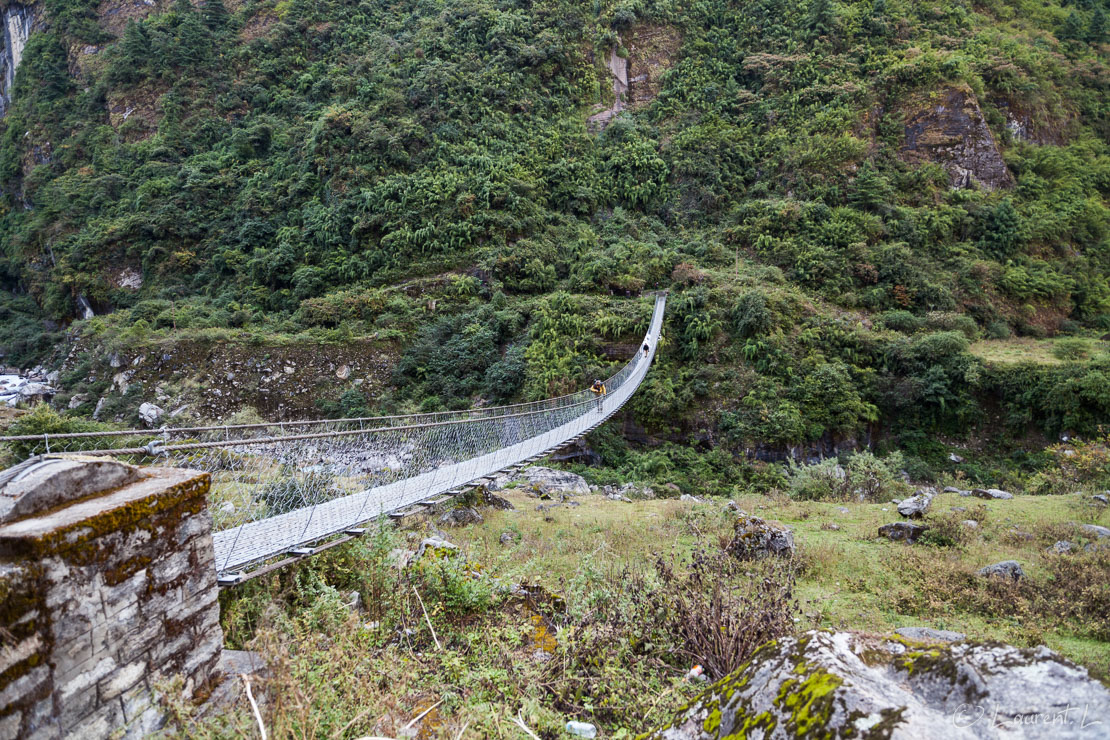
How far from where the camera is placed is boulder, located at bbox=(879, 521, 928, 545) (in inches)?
204

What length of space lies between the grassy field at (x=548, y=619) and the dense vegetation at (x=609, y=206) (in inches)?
252

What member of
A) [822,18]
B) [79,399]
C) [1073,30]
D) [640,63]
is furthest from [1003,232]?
[79,399]

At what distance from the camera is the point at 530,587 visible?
11.4ft

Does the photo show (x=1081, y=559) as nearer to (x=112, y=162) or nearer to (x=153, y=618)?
(x=153, y=618)

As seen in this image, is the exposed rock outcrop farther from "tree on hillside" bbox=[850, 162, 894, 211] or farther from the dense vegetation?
"tree on hillside" bbox=[850, 162, 894, 211]

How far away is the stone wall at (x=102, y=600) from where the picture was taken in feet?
4.67

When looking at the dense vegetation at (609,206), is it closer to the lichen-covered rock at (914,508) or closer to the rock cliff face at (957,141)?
the rock cliff face at (957,141)

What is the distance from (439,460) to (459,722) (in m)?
3.64

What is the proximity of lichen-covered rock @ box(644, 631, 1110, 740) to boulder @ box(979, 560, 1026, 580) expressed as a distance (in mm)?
3318

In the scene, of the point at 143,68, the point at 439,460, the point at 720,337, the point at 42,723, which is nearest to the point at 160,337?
the point at 439,460

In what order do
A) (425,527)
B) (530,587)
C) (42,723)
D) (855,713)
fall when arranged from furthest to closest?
(425,527), (530,587), (42,723), (855,713)

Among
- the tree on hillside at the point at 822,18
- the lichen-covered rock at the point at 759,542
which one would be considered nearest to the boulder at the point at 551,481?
the lichen-covered rock at the point at 759,542

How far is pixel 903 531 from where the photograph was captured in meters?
5.27

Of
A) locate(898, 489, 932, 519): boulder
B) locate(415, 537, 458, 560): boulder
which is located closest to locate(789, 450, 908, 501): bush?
locate(898, 489, 932, 519): boulder
